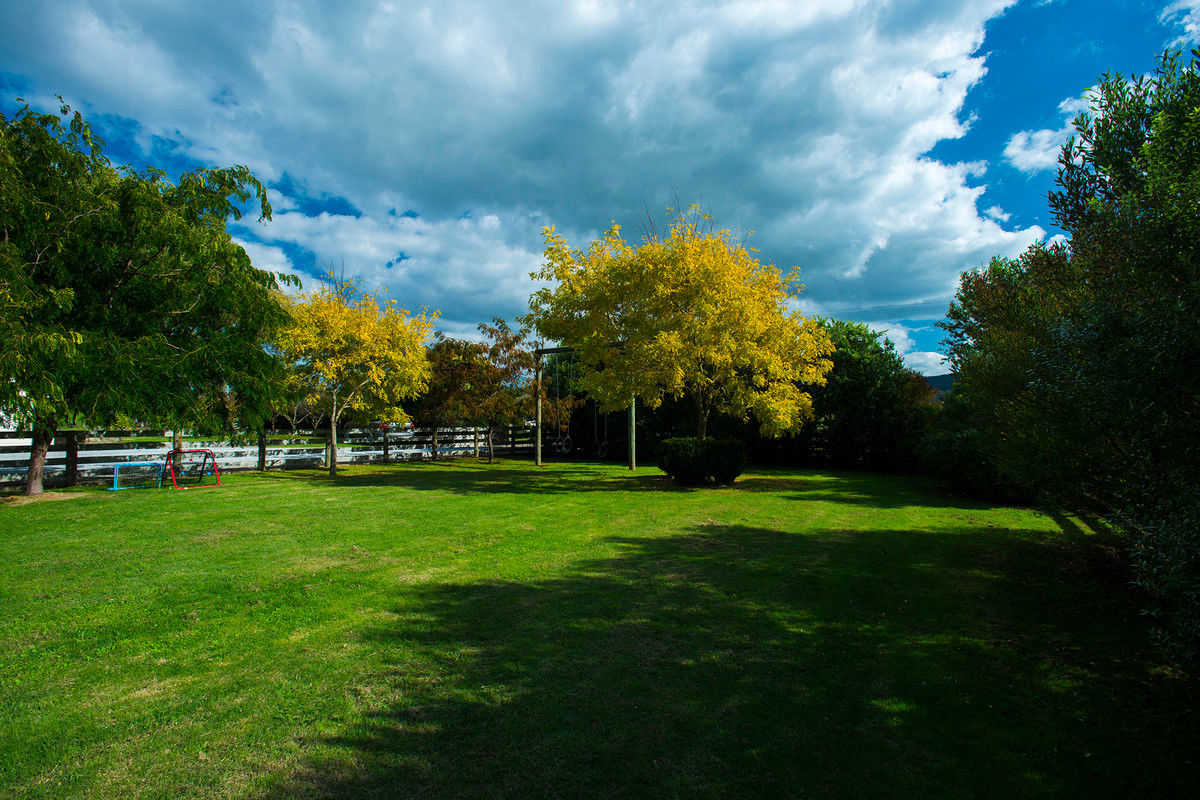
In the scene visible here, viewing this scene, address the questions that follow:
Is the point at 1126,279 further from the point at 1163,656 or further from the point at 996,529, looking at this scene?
the point at 996,529

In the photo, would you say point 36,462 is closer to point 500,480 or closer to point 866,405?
point 500,480

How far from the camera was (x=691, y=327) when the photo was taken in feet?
45.5

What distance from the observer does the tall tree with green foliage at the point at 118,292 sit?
8938 millimetres

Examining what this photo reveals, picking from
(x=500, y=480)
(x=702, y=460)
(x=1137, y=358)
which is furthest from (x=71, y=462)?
(x=1137, y=358)

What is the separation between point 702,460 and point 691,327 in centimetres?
342

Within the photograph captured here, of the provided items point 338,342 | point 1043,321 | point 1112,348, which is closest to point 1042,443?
point 1043,321

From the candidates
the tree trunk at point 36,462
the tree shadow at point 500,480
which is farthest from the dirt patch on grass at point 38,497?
the tree shadow at point 500,480

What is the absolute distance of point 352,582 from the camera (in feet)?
18.8

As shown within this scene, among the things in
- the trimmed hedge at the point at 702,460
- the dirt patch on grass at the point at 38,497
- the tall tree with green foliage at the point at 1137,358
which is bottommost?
the dirt patch on grass at the point at 38,497

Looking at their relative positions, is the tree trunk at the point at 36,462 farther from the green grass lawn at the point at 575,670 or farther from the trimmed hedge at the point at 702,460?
the trimmed hedge at the point at 702,460

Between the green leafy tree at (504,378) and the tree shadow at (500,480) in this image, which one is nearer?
the tree shadow at (500,480)

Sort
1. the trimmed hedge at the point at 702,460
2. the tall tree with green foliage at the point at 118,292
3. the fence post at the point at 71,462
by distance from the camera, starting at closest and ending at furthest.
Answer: the tall tree with green foliage at the point at 118,292 < the fence post at the point at 71,462 < the trimmed hedge at the point at 702,460

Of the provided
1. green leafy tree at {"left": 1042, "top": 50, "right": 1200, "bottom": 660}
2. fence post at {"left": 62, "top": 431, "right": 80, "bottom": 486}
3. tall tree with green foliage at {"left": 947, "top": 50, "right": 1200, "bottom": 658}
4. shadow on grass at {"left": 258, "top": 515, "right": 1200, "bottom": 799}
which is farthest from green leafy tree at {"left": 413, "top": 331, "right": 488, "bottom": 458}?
green leafy tree at {"left": 1042, "top": 50, "right": 1200, "bottom": 660}

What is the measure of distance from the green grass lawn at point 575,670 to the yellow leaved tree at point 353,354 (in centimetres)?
1145
